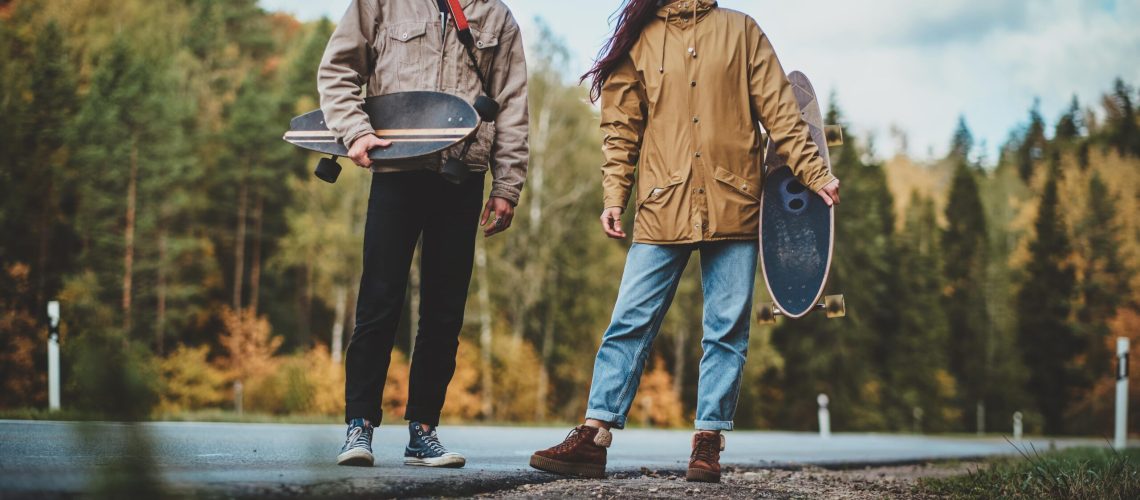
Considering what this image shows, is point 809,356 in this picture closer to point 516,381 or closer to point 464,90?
point 516,381

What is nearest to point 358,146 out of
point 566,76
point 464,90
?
point 464,90

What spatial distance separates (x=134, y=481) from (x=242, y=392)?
1250 inches

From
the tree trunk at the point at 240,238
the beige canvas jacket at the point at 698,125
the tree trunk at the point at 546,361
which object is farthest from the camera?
the tree trunk at the point at 240,238

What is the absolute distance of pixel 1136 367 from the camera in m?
42.4

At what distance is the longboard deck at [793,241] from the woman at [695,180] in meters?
0.10

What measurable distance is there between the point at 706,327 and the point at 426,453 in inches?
48.9

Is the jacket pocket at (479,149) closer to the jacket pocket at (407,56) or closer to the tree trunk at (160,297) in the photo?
the jacket pocket at (407,56)

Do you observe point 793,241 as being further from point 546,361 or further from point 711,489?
point 546,361

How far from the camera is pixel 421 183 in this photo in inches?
147

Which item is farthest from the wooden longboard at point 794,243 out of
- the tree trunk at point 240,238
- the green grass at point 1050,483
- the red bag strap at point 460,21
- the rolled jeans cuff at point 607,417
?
the tree trunk at point 240,238

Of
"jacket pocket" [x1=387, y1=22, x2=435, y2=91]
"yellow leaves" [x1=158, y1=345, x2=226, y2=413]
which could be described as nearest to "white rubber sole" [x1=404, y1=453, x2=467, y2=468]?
"jacket pocket" [x1=387, y1=22, x2=435, y2=91]

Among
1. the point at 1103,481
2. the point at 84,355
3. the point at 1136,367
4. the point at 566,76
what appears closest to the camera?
the point at 84,355

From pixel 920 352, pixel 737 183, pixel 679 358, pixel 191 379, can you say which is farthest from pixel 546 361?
pixel 737 183

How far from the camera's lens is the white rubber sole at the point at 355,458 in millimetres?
3416
